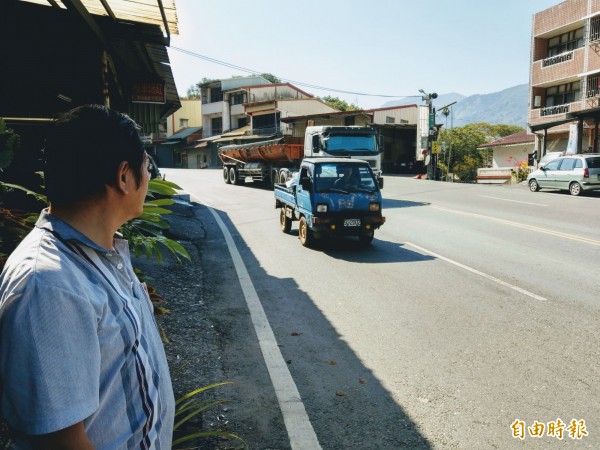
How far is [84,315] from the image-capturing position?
4.09ft

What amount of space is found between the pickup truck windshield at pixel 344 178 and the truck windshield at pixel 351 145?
7289 millimetres

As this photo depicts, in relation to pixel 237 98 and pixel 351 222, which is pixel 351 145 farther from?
pixel 237 98

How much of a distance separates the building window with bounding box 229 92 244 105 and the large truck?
1086 inches

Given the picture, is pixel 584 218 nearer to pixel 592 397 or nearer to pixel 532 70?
pixel 592 397

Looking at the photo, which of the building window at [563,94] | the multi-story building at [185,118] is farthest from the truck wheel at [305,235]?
the multi-story building at [185,118]

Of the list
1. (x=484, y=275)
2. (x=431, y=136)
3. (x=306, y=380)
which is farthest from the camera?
(x=431, y=136)

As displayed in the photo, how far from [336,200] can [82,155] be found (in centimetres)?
870

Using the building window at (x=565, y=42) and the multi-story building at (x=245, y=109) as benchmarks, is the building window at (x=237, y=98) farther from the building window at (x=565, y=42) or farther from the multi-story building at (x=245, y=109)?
the building window at (x=565, y=42)

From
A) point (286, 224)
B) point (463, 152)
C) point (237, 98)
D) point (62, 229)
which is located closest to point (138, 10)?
point (62, 229)

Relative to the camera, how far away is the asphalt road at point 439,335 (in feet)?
11.3

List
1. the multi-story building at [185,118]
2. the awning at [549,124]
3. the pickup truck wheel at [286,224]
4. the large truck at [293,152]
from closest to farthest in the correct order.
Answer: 1. the pickup truck wheel at [286,224]
2. the large truck at [293,152]
3. the awning at [549,124]
4. the multi-story building at [185,118]

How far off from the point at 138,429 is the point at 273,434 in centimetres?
202

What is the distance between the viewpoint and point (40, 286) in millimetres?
→ 1201

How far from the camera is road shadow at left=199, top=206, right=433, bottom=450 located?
3.29 metres
